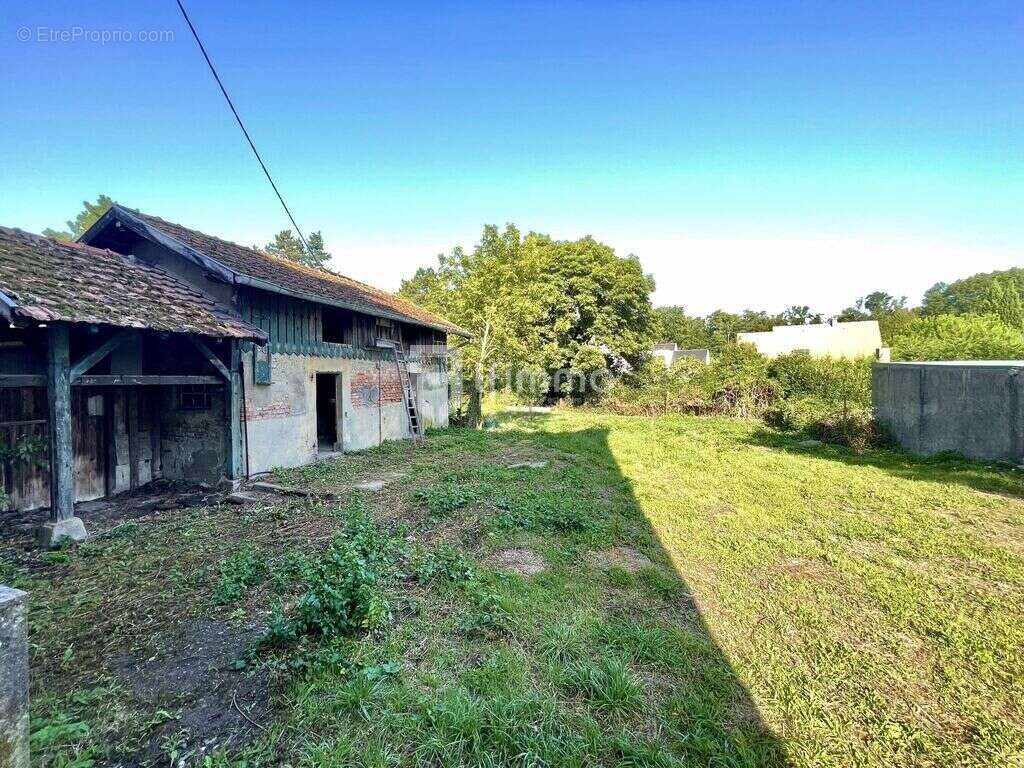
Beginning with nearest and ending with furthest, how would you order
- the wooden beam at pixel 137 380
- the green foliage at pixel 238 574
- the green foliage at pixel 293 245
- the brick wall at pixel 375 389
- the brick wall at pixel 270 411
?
the green foliage at pixel 238 574, the wooden beam at pixel 137 380, the brick wall at pixel 270 411, the brick wall at pixel 375 389, the green foliage at pixel 293 245

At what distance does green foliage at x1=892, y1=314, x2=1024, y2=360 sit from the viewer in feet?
51.3

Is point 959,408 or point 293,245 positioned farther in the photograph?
point 293,245

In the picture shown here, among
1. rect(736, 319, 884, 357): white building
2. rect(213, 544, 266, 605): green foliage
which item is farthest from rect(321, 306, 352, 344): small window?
rect(736, 319, 884, 357): white building

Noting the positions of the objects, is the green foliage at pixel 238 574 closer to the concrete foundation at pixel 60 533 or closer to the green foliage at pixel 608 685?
the concrete foundation at pixel 60 533

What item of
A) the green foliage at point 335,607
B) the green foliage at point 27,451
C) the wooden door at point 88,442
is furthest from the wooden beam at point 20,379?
the green foliage at point 335,607

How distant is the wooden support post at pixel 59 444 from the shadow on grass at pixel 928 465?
41.5 ft

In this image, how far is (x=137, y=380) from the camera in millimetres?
5949

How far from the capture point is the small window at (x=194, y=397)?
770cm

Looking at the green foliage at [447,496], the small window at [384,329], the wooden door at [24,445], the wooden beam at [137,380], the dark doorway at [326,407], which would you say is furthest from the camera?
the dark doorway at [326,407]

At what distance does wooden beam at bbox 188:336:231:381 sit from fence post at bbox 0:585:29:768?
5.82 metres

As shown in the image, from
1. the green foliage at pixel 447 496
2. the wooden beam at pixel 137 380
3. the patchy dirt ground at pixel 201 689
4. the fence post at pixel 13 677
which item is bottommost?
the patchy dirt ground at pixel 201 689

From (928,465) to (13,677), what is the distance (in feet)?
42.1

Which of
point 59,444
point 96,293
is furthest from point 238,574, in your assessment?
point 96,293

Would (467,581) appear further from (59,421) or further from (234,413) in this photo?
(234,413)
